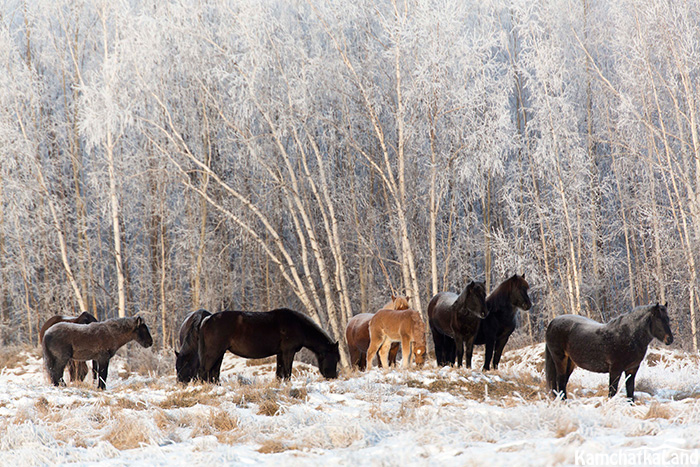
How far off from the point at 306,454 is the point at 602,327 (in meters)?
3.48

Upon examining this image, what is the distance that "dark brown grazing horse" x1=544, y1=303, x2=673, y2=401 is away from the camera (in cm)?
598

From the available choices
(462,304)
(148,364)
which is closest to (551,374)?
(462,304)

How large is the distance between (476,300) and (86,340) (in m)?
5.15

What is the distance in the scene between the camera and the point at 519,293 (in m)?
8.02

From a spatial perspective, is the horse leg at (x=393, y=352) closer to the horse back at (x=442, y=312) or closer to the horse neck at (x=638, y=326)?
the horse back at (x=442, y=312)

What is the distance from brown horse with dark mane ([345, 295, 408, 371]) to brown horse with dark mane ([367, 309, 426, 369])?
531 millimetres

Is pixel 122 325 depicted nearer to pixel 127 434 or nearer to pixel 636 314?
pixel 127 434

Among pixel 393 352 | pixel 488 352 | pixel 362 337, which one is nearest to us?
pixel 488 352

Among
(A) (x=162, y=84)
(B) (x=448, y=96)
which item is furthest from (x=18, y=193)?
(B) (x=448, y=96)

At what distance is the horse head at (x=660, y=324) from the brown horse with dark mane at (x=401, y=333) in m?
2.97

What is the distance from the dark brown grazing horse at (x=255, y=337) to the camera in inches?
299

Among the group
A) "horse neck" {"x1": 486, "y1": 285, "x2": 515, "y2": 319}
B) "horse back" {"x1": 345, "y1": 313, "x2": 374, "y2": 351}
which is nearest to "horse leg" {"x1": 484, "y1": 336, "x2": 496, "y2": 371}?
"horse neck" {"x1": 486, "y1": 285, "x2": 515, "y2": 319}

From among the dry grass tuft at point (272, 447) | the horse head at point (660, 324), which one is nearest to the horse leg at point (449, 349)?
the horse head at point (660, 324)

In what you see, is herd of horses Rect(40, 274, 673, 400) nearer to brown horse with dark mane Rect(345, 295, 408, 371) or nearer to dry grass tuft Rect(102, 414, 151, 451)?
brown horse with dark mane Rect(345, 295, 408, 371)
